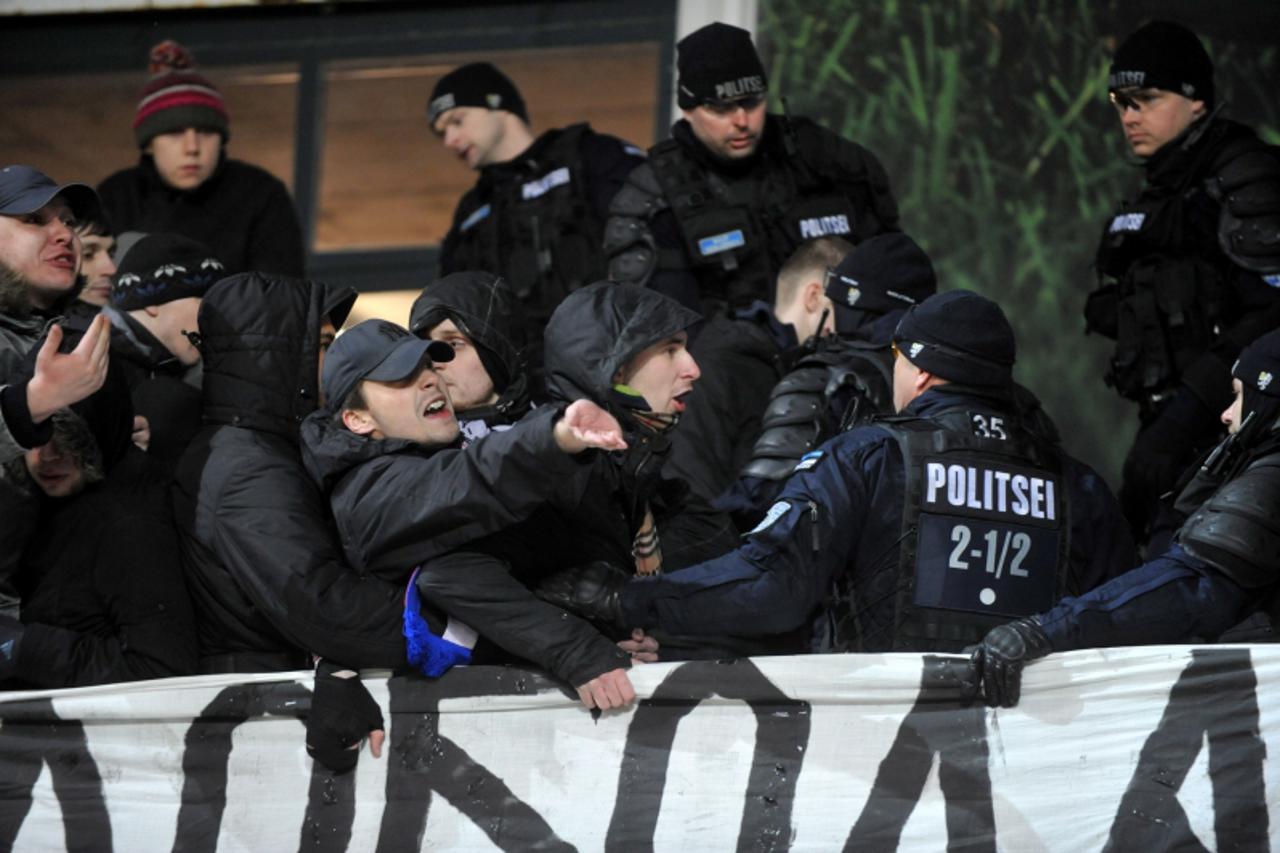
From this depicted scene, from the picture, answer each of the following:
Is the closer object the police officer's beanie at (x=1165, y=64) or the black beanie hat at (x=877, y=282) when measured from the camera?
the black beanie hat at (x=877, y=282)

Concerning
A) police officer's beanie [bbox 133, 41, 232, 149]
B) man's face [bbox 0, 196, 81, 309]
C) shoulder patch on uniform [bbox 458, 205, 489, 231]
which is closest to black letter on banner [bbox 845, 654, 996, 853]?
man's face [bbox 0, 196, 81, 309]

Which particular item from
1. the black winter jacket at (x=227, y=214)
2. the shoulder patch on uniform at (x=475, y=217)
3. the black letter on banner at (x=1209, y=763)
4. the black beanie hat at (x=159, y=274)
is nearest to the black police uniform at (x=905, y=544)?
the black letter on banner at (x=1209, y=763)

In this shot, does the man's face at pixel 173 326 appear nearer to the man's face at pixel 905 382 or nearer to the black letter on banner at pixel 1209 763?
the man's face at pixel 905 382

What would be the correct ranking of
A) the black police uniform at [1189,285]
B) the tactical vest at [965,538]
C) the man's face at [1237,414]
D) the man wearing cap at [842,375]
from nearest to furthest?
the tactical vest at [965,538] → the man's face at [1237,414] → the man wearing cap at [842,375] → the black police uniform at [1189,285]

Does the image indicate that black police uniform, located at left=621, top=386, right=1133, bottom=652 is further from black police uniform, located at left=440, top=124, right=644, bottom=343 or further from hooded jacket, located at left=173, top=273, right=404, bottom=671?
black police uniform, located at left=440, top=124, right=644, bottom=343

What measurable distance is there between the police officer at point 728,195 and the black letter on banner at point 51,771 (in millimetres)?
3022

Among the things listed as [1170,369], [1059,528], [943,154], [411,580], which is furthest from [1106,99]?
[411,580]

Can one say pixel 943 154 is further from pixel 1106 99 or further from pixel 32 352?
pixel 32 352

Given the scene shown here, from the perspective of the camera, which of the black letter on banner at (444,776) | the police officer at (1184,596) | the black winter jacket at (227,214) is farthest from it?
A: the black winter jacket at (227,214)

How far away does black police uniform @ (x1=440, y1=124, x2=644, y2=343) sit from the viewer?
8742 millimetres

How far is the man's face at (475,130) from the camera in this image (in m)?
8.97

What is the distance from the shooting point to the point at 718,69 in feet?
26.9

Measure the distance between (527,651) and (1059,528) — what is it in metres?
1.43

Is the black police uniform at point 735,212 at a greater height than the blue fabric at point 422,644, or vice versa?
the black police uniform at point 735,212
